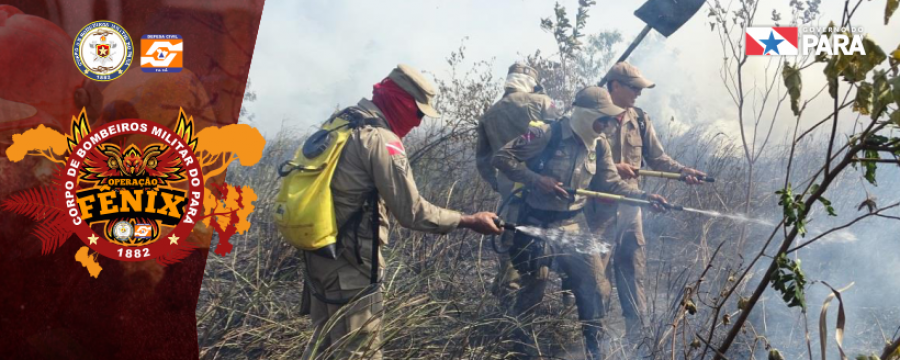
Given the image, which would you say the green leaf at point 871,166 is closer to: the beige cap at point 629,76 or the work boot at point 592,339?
the work boot at point 592,339

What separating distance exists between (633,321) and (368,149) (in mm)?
2312

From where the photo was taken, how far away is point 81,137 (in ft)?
8.68

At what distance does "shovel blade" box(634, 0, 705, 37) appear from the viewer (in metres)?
4.85

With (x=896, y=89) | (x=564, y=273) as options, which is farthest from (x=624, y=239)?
(x=896, y=89)

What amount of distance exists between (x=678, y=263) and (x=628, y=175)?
0.99 m

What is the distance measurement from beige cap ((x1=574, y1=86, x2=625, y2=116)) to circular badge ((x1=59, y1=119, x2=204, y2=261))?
2302 millimetres

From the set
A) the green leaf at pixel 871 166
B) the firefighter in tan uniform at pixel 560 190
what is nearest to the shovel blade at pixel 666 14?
the firefighter in tan uniform at pixel 560 190

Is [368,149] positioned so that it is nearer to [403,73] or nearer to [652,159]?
[403,73]

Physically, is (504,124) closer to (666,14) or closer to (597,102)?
(597,102)

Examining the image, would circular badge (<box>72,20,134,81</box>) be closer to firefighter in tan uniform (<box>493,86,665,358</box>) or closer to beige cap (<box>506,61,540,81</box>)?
firefighter in tan uniform (<box>493,86,665,358</box>)

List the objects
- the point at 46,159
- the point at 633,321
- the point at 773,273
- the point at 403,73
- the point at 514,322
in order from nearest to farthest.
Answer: the point at 773,273
the point at 46,159
the point at 403,73
the point at 514,322
the point at 633,321

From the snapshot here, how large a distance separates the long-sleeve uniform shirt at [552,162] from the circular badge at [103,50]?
2.17 m

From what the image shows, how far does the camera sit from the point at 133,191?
267 cm

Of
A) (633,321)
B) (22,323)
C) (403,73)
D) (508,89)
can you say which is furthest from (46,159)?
(633,321)
